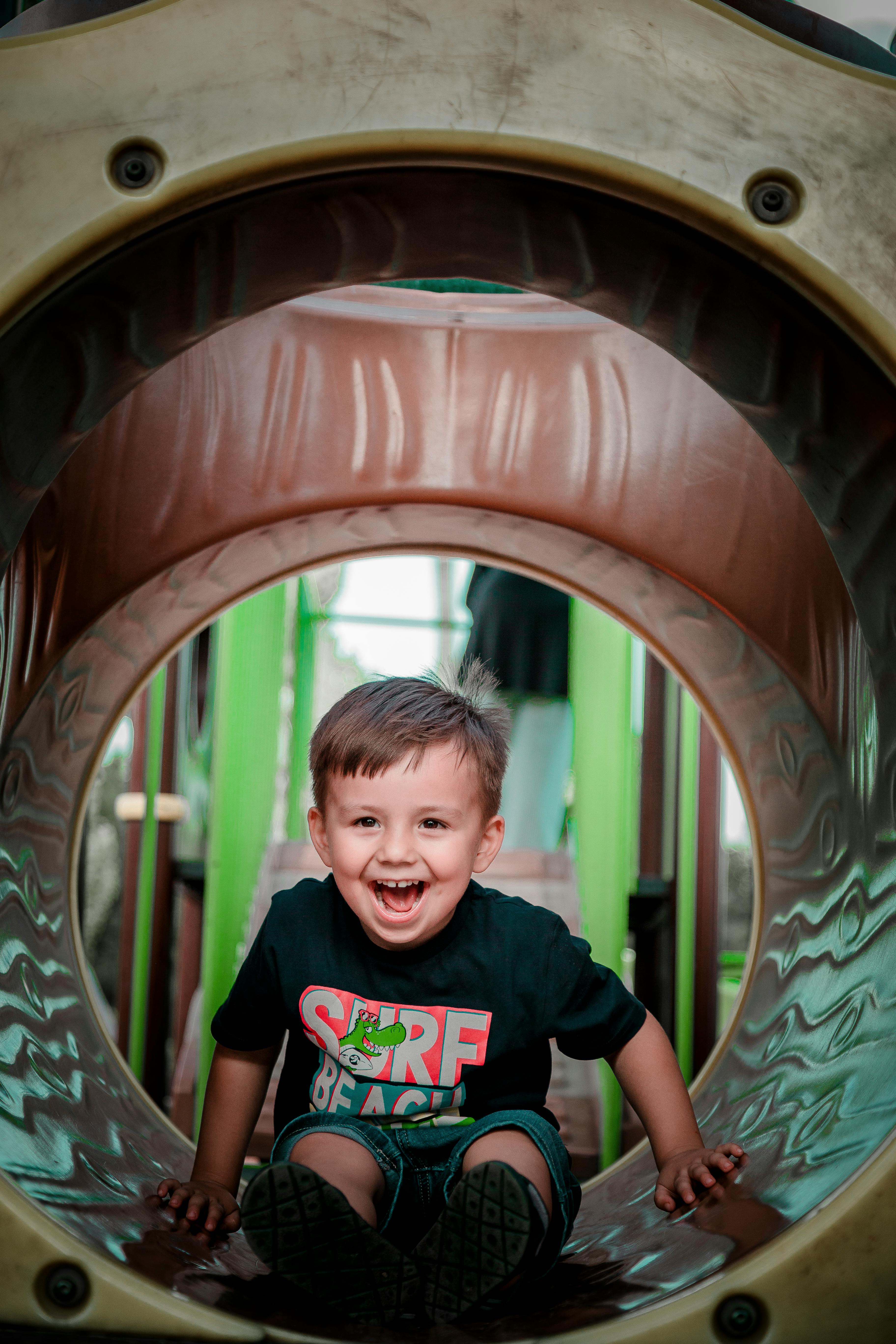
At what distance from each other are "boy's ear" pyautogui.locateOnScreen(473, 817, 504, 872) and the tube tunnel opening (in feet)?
1.04

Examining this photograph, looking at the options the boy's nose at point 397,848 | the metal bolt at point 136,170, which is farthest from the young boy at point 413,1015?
the metal bolt at point 136,170

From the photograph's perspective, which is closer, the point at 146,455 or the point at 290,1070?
the point at 290,1070

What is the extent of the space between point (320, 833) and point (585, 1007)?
11.0 inches

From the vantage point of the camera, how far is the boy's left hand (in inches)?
33.8

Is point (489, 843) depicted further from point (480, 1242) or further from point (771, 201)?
point (771, 201)

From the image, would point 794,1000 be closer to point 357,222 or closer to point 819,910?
point 819,910

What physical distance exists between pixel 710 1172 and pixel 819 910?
14.2 inches

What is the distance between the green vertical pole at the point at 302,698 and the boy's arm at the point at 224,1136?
3937 millimetres

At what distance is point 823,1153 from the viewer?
698 millimetres

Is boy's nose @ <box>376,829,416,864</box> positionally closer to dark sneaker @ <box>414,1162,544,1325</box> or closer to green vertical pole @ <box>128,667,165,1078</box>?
dark sneaker @ <box>414,1162,544,1325</box>

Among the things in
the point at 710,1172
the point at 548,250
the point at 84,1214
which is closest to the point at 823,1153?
the point at 710,1172

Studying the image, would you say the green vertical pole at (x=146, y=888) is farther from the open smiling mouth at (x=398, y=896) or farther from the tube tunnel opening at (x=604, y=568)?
the open smiling mouth at (x=398, y=896)

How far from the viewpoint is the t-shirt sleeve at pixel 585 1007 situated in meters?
0.98

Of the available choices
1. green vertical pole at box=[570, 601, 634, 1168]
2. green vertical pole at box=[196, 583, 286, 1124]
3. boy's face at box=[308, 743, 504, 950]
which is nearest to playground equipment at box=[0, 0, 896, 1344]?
boy's face at box=[308, 743, 504, 950]
